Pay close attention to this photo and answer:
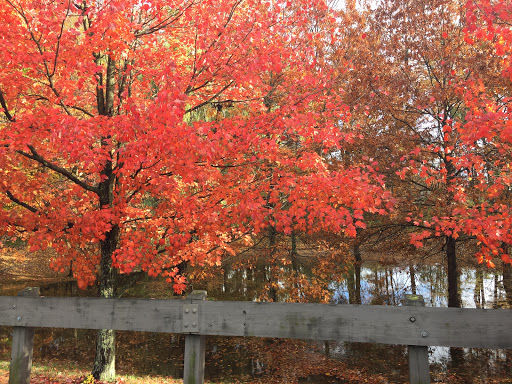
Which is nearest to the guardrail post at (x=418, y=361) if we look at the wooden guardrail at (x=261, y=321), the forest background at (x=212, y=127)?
the wooden guardrail at (x=261, y=321)

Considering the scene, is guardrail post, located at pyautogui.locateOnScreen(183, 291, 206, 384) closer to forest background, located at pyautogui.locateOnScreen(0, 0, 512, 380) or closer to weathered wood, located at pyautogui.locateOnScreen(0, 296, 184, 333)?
weathered wood, located at pyautogui.locateOnScreen(0, 296, 184, 333)

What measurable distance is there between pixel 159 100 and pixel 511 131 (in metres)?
5.02

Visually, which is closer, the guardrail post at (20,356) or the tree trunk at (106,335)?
the guardrail post at (20,356)

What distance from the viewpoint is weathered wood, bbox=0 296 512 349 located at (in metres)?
3.19

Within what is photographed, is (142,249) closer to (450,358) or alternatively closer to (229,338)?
(229,338)

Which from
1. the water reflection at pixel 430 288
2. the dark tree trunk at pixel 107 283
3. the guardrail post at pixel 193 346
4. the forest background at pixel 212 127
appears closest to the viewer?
the guardrail post at pixel 193 346

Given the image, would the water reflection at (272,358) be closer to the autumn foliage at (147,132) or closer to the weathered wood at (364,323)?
the autumn foliage at (147,132)

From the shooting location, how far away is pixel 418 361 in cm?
333

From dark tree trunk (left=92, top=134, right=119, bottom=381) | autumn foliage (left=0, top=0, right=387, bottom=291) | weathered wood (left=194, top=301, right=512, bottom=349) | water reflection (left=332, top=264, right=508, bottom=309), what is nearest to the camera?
weathered wood (left=194, top=301, right=512, bottom=349)

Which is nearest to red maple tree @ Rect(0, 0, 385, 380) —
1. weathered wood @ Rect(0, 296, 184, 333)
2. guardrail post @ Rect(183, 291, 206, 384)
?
weathered wood @ Rect(0, 296, 184, 333)

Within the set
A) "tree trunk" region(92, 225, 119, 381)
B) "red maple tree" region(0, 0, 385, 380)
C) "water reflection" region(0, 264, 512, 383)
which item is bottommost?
"water reflection" region(0, 264, 512, 383)

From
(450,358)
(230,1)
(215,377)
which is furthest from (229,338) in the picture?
(230,1)

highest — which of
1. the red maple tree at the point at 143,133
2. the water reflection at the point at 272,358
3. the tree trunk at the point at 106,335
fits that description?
the red maple tree at the point at 143,133

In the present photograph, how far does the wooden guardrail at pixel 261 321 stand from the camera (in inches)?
127
